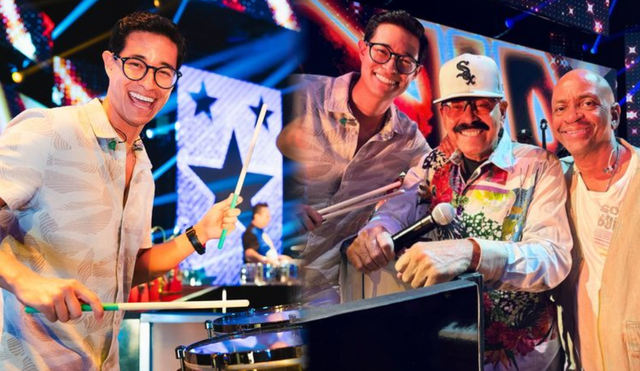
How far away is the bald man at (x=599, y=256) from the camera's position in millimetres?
2693

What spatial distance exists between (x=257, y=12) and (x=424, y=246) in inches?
160

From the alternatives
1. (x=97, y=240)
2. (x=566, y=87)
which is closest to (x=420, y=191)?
(x=566, y=87)

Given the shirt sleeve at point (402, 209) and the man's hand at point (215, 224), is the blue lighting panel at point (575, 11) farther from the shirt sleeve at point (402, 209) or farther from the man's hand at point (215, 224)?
the man's hand at point (215, 224)

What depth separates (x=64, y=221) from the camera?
192 cm

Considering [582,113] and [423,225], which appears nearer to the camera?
[423,225]

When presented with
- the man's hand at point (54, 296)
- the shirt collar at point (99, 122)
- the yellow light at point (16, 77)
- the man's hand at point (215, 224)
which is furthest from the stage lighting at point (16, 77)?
the man's hand at point (54, 296)

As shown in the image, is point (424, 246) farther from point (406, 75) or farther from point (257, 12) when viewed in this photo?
point (257, 12)

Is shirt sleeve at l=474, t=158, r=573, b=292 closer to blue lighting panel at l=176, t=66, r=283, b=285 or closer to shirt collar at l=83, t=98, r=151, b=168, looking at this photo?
shirt collar at l=83, t=98, r=151, b=168

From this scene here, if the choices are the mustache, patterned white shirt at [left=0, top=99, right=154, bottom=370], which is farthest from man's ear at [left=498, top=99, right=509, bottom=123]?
patterned white shirt at [left=0, top=99, right=154, bottom=370]

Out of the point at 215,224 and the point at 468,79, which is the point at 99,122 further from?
the point at 468,79

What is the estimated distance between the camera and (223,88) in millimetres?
5996

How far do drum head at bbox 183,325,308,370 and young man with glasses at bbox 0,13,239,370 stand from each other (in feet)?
0.94

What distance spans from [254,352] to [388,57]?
1.36 meters

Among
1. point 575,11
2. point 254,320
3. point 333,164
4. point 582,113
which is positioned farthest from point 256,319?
point 575,11
